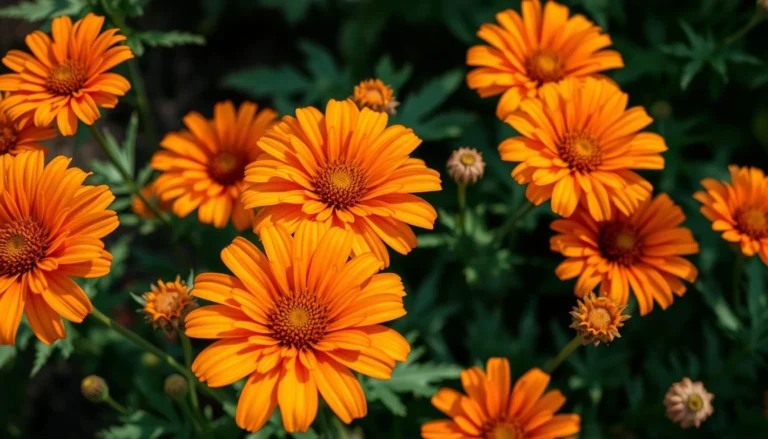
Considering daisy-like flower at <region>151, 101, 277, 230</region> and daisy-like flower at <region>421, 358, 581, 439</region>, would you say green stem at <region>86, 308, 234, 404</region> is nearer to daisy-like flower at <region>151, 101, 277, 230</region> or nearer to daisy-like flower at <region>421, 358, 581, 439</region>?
daisy-like flower at <region>151, 101, 277, 230</region>

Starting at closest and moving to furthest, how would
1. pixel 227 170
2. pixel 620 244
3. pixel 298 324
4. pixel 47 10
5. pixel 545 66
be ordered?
pixel 298 324, pixel 620 244, pixel 545 66, pixel 47 10, pixel 227 170

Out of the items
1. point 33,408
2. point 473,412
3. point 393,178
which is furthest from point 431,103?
point 33,408

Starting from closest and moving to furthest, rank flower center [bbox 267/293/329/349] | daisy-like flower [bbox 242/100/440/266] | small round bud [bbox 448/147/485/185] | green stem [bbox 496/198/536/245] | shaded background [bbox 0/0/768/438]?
flower center [bbox 267/293/329/349] → daisy-like flower [bbox 242/100/440/266] → small round bud [bbox 448/147/485/185] → green stem [bbox 496/198/536/245] → shaded background [bbox 0/0/768/438]

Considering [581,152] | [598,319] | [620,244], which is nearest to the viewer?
[598,319]

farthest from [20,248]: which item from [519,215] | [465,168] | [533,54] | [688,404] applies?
[688,404]

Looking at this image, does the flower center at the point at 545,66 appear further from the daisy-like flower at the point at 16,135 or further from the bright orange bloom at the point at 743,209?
the daisy-like flower at the point at 16,135

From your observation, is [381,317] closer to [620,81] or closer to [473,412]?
[473,412]

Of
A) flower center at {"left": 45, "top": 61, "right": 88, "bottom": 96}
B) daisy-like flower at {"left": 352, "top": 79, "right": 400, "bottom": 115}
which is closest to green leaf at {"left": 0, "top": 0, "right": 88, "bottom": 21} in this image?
flower center at {"left": 45, "top": 61, "right": 88, "bottom": 96}

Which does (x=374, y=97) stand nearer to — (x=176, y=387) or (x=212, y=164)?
(x=212, y=164)
